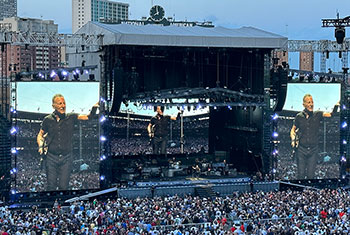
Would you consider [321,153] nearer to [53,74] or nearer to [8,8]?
[53,74]

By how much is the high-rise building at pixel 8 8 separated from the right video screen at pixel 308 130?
14075cm

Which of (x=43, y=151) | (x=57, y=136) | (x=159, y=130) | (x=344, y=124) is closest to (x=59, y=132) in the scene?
(x=57, y=136)

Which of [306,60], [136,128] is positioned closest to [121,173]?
[136,128]

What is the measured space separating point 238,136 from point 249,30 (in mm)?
7037

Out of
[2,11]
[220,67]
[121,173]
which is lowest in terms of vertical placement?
[121,173]

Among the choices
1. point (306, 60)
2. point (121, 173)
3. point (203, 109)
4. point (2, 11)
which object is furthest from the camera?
point (2, 11)

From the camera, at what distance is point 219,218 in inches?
1047

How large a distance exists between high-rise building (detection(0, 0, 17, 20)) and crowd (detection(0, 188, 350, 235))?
487 feet

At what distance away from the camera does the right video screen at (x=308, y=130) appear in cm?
4006

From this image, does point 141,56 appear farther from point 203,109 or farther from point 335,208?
point 335,208

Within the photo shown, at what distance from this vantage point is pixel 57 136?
35.3m

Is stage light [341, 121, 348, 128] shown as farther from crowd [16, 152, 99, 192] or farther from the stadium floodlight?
crowd [16, 152, 99, 192]

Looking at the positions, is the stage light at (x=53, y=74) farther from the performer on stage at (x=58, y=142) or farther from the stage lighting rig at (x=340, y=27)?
the stage lighting rig at (x=340, y=27)

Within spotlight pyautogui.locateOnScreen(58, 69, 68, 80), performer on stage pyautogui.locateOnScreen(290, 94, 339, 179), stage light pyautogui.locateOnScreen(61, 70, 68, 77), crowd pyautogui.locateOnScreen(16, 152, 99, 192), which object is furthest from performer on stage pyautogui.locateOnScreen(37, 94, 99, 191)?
performer on stage pyautogui.locateOnScreen(290, 94, 339, 179)
